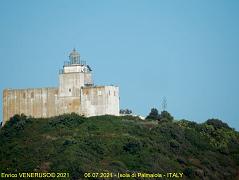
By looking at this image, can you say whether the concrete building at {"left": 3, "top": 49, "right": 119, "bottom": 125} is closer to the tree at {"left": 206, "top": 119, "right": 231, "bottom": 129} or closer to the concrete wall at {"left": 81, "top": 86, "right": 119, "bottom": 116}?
the concrete wall at {"left": 81, "top": 86, "right": 119, "bottom": 116}

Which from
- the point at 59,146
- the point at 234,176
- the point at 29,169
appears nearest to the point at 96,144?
the point at 59,146

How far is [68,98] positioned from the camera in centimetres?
7031

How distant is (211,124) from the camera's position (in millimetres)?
75312

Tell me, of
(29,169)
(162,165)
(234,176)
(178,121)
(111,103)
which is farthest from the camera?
(178,121)

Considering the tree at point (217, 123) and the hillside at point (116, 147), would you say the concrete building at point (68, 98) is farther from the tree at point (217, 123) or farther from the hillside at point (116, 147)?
the tree at point (217, 123)

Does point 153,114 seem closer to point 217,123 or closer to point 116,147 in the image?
point 217,123

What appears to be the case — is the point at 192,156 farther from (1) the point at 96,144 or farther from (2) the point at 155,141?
(1) the point at 96,144

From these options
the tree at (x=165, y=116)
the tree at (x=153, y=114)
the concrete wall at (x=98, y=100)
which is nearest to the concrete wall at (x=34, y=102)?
the concrete wall at (x=98, y=100)

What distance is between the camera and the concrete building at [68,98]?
228ft

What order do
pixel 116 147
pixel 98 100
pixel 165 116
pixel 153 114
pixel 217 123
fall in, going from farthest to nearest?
pixel 165 116 → pixel 153 114 → pixel 217 123 → pixel 98 100 → pixel 116 147

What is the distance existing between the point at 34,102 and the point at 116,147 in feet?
37.9

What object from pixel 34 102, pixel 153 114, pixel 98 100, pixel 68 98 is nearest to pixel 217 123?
pixel 153 114

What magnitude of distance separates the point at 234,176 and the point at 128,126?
10.8 metres

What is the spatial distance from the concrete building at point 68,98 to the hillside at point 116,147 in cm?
124
